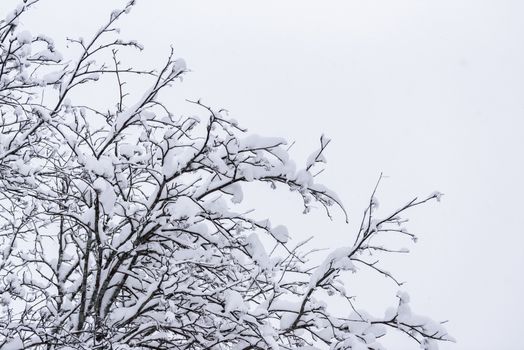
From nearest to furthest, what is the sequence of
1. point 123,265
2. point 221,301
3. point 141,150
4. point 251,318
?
point 251,318 → point 221,301 → point 123,265 → point 141,150

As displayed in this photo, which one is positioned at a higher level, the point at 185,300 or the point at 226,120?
the point at 226,120

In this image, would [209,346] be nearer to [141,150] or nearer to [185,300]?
[185,300]

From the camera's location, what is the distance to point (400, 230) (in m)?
4.02

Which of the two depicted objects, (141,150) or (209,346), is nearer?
(209,346)

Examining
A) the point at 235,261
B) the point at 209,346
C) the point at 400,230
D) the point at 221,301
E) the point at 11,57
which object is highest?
the point at 11,57

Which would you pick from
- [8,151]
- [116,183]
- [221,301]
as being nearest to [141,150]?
[116,183]

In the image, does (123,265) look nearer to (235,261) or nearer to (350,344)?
(235,261)

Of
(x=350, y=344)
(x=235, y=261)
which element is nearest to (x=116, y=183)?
(x=235, y=261)

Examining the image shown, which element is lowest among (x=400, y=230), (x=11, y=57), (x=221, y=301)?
(x=221, y=301)

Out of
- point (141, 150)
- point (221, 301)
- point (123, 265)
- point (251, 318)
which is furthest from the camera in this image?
point (141, 150)

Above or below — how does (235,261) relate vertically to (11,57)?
below

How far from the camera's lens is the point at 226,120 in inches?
148

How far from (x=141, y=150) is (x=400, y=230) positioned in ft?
7.00

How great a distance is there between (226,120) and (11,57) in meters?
1.65
